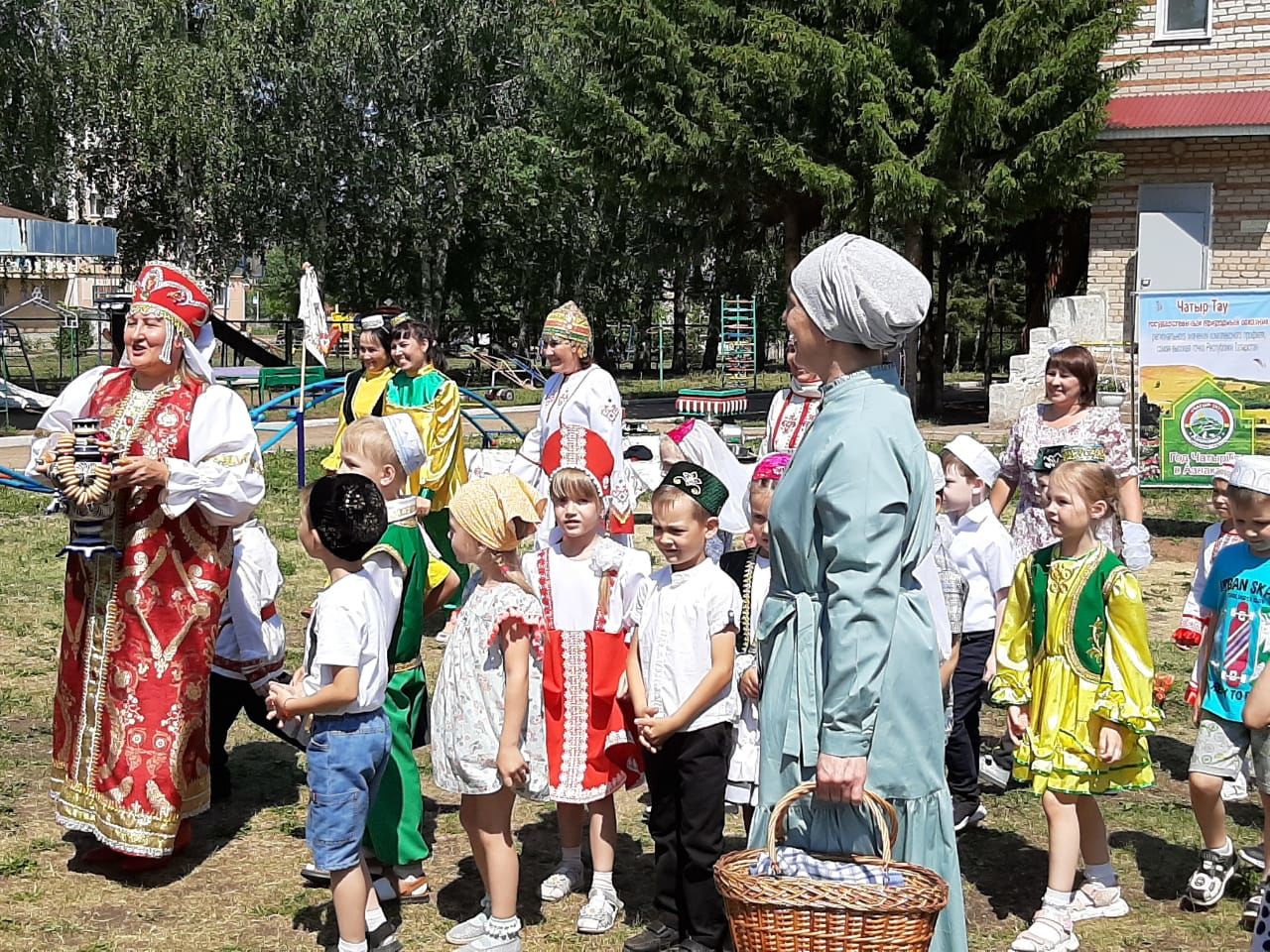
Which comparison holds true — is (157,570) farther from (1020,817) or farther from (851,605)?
(1020,817)

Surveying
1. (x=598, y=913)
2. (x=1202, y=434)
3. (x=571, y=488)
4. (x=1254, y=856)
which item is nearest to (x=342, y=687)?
(x=571, y=488)

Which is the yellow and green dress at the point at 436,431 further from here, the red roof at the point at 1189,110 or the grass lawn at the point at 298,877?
the red roof at the point at 1189,110

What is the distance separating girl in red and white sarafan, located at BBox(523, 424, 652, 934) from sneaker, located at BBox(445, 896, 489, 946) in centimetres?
31

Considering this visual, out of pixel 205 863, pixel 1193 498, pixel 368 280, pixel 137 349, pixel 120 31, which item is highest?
pixel 120 31

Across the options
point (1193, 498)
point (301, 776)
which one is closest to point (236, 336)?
point (1193, 498)

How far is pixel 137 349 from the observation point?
4922 millimetres

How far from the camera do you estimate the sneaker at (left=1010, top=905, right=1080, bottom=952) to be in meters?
4.30

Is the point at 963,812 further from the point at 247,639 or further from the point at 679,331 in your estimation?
the point at 679,331

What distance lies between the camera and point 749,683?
4.37 m

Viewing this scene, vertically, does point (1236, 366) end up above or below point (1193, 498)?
above

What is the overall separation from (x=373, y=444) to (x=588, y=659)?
38.8 inches

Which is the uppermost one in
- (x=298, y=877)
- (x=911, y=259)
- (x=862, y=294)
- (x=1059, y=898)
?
(x=911, y=259)

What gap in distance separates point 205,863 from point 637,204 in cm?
1945

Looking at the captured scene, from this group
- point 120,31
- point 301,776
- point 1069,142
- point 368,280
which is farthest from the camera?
point 368,280
